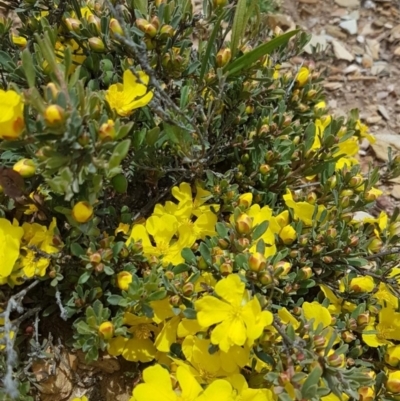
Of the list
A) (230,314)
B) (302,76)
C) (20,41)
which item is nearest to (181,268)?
(230,314)

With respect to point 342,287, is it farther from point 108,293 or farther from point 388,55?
point 388,55

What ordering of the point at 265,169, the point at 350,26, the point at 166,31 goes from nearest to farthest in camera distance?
the point at 166,31
the point at 265,169
the point at 350,26

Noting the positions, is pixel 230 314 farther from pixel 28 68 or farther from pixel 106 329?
pixel 28 68

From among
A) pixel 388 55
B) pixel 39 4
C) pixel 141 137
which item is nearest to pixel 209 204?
pixel 141 137

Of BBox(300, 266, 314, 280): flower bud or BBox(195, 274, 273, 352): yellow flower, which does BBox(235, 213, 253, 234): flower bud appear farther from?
BBox(300, 266, 314, 280): flower bud

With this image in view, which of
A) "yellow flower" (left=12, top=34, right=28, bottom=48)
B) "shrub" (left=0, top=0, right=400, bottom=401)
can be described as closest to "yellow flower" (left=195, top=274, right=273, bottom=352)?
"shrub" (left=0, top=0, right=400, bottom=401)
